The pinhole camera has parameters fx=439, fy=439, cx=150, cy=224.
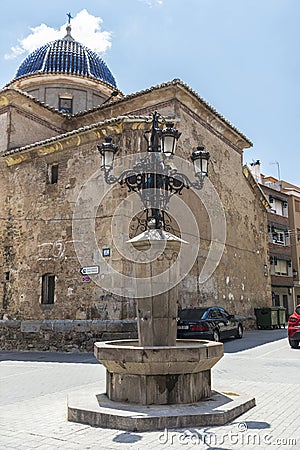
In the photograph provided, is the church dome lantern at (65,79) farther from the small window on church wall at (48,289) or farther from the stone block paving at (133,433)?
the stone block paving at (133,433)

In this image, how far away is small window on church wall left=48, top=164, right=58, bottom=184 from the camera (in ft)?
52.4

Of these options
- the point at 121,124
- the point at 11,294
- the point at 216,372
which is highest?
the point at 121,124

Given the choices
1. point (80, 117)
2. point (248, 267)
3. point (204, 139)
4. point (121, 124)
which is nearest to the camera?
point (121, 124)

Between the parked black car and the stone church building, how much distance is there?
1.28 m

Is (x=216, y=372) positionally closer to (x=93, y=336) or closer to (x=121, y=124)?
(x=93, y=336)

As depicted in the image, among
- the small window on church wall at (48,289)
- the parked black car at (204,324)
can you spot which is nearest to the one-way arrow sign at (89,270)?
the small window on church wall at (48,289)

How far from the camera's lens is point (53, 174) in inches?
632

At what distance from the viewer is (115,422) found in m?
4.87

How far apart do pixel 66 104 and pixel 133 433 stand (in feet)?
67.0

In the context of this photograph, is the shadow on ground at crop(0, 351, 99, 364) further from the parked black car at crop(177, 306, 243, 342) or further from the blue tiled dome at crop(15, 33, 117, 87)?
the blue tiled dome at crop(15, 33, 117, 87)

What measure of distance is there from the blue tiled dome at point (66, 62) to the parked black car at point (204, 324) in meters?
15.2

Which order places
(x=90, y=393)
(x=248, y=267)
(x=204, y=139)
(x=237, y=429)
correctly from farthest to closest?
1. (x=248, y=267)
2. (x=204, y=139)
3. (x=90, y=393)
4. (x=237, y=429)

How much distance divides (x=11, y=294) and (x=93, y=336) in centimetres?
424

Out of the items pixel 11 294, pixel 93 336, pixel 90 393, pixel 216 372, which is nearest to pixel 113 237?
pixel 93 336
